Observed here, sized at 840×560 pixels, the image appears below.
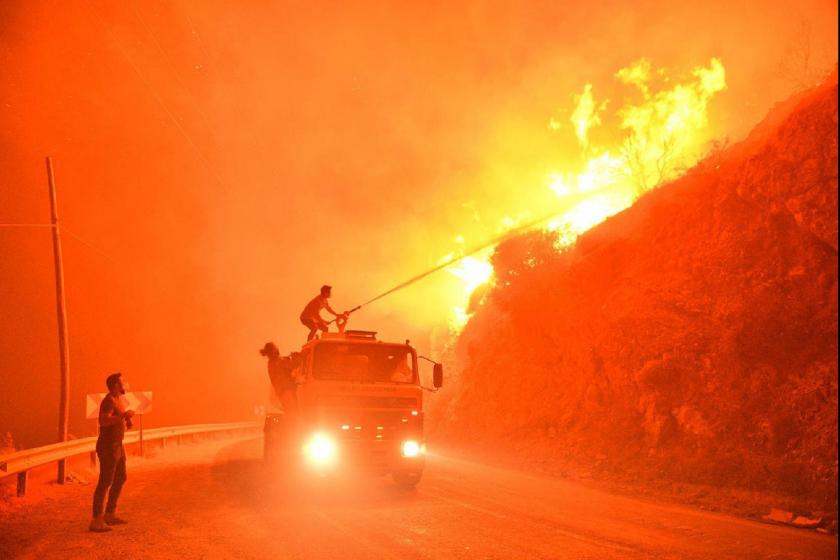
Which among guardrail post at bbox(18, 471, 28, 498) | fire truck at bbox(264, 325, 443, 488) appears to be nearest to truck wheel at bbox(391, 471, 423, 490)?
fire truck at bbox(264, 325, 443, 488)

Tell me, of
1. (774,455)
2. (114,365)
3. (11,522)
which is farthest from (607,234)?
(114,365)

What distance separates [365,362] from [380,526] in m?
4.57

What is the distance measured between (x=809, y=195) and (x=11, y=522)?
16.2m

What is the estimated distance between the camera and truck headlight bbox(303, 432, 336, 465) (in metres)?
10.3

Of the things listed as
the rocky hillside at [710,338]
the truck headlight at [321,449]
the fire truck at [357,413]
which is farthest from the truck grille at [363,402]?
the rocky hillside at [710,338]

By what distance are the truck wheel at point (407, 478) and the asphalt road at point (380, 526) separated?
0.25 m

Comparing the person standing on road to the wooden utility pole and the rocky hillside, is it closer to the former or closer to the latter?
the wooden utility pole

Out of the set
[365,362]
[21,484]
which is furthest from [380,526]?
[21,484]

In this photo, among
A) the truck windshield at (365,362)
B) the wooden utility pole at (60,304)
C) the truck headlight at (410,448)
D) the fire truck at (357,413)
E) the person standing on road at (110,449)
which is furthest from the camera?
the wooden utility pole at (60,304)

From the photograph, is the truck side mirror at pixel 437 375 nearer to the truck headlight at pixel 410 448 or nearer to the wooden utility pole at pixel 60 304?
the truck headlight at pixel 410 448

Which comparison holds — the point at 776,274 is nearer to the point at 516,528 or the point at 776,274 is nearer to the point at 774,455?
the point at 774,455

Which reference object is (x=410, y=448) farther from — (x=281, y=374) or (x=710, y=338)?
(x=710, y=338)

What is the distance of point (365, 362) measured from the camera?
39.2 feet

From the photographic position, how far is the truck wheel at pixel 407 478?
1080 cm
